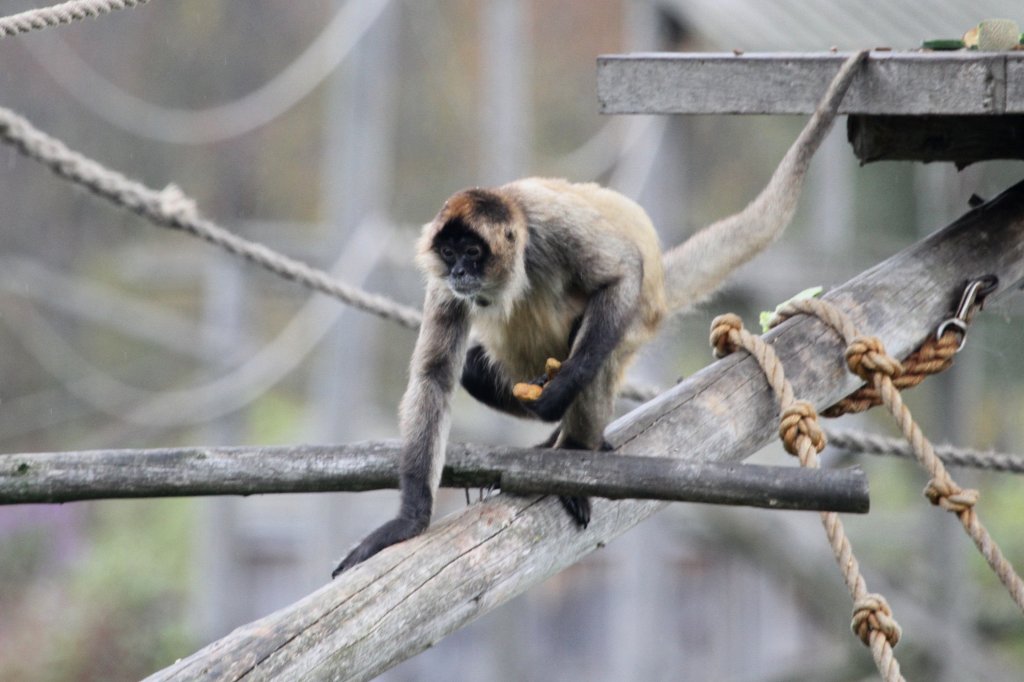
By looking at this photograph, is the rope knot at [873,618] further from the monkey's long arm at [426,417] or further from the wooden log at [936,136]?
the wooden log at [936,136]

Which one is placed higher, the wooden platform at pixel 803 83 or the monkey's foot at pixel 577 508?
the wooden platform at pixel 803 83

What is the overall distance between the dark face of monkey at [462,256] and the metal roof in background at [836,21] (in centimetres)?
211

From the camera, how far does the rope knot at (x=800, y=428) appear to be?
331 centimetres

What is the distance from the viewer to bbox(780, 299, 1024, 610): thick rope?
10.7 ft

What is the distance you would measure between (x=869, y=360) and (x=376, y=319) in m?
8.97

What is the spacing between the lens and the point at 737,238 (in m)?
4.34

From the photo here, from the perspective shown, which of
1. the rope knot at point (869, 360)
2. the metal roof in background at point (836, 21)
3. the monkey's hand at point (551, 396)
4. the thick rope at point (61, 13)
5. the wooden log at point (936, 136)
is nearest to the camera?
the thick rope at point (61, 13)

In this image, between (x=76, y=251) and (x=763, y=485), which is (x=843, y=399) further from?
(x=76, y=251)

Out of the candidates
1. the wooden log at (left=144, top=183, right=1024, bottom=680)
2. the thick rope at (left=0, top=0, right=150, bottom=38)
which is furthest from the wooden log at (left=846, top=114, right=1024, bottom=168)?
the thick rope at (left=0, top=0, right=150, bottom=38)

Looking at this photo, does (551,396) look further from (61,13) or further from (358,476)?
(61,13)

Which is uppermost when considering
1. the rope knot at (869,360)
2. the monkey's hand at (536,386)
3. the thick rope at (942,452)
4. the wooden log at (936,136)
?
the wooden log at (936,136)

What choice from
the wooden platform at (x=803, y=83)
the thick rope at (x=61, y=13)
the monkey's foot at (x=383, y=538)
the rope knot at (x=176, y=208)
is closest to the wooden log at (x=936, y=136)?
the wooden platform at (x=803, y=83)

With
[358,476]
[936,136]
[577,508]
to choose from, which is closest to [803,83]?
[936,136]

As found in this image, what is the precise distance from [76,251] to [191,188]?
4.57 feet
